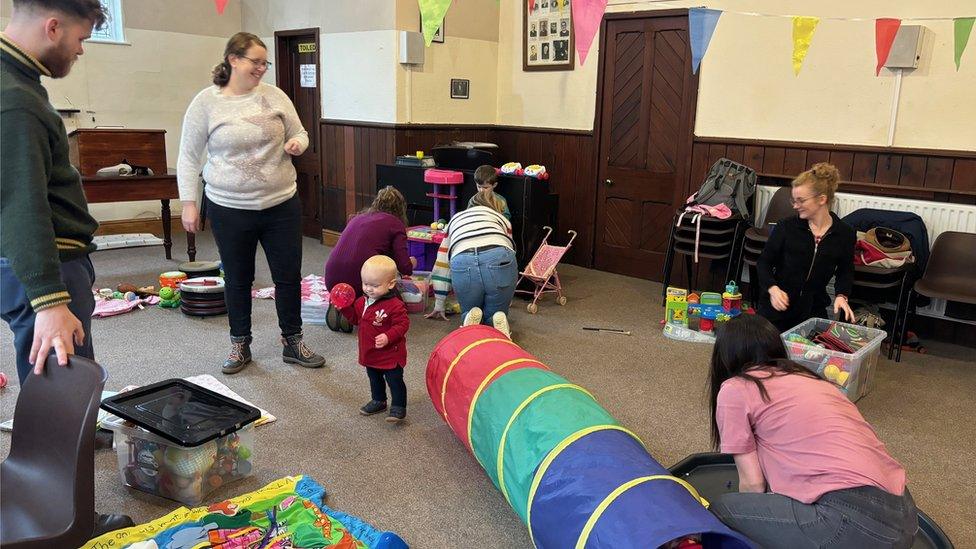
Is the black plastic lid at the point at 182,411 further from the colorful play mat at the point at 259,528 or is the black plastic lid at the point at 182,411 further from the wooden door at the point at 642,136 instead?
the wooden door at the point at 642,136

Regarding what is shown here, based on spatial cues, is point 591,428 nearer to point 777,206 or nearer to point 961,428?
point 961,428

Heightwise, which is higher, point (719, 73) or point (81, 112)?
point (719, 73)

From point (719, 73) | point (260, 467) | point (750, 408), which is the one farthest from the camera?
point (719, 73)

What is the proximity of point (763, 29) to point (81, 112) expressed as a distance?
226 inches

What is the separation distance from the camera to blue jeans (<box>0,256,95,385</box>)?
6.50 ft

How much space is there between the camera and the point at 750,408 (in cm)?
196

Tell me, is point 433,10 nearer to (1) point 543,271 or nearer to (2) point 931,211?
(1) point 543,271

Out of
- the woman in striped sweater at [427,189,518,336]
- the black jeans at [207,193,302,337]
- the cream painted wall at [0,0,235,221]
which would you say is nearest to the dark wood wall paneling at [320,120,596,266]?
the cream painted wall at [0,0,235,221]

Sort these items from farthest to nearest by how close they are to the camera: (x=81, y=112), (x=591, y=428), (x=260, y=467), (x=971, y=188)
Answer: (x=81, y=112), (x=971, y=188), (x=260, y=467), (x=591, y=428)

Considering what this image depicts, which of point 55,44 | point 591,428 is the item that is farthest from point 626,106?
point 55,44

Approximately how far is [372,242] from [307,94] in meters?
3.71

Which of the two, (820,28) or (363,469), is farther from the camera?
(820,28)

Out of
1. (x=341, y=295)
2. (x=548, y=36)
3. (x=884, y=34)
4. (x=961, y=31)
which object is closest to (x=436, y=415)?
(x=341, y=295)

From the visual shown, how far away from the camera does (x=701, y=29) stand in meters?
4.97
